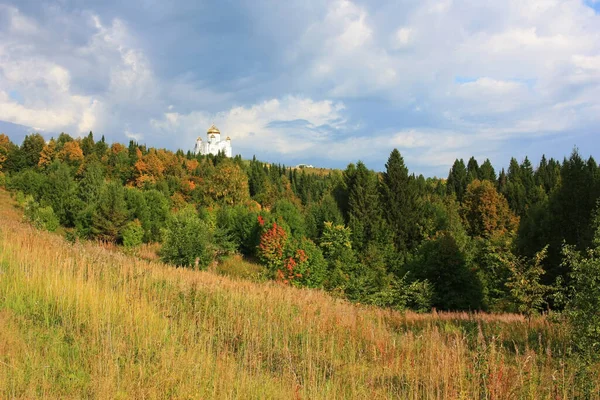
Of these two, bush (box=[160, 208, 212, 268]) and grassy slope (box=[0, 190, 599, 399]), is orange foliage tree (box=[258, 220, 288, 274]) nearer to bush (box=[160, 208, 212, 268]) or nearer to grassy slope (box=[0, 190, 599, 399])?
bush (box=[160, 208, 212, 268])

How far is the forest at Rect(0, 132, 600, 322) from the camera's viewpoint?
2670cm

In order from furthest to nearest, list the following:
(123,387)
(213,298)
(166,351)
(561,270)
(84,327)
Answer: (561,270) < (213,298) < (84,327) < (166,351) < (123,387)

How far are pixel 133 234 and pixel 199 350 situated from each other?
4805cm

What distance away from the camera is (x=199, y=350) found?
528 cm

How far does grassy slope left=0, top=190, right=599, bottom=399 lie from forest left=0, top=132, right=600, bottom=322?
2.96m

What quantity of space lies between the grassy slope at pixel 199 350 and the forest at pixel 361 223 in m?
2.96

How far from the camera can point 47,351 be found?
4477mm

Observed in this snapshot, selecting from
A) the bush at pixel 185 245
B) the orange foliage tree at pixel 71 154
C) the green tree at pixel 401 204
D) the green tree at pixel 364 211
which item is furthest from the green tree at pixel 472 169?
the orange foliage tree at pixel 71 154

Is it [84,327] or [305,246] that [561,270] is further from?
[84,327]

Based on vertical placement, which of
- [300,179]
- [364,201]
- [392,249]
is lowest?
[392,249]

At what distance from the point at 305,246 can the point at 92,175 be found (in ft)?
136

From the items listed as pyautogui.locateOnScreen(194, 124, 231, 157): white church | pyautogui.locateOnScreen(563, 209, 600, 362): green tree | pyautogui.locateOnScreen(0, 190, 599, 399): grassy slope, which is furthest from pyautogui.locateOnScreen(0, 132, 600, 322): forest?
pyautogui.locateOnScreen(194, 124, 231, 157): white church

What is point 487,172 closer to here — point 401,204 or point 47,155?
point 401,204

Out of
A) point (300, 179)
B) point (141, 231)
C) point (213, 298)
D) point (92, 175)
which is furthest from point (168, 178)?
point (213, 298)
